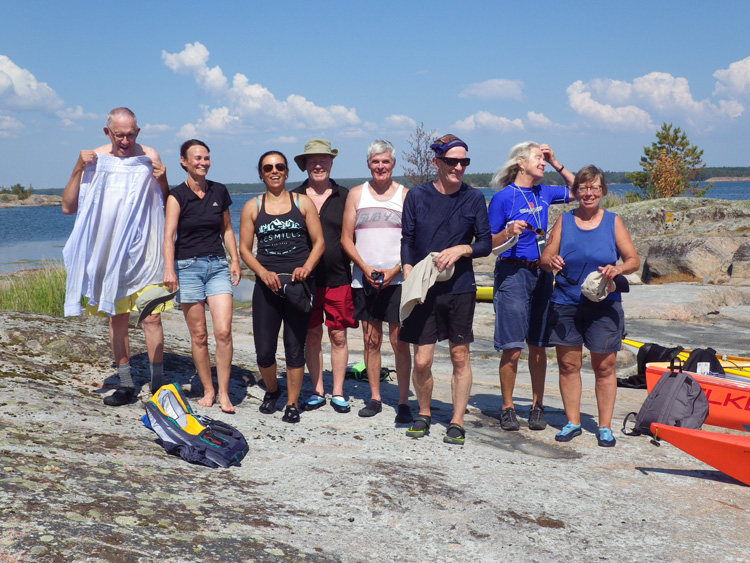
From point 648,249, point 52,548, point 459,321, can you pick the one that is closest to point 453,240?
point 459,321

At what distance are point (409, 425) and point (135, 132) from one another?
121 inches

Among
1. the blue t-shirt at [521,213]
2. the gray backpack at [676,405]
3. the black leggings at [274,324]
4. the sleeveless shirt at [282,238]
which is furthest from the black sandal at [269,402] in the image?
the gray backpack at [676,405]

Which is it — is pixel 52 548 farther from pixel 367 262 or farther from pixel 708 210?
pixel 708 210

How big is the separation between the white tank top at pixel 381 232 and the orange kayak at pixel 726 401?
8.93 ft

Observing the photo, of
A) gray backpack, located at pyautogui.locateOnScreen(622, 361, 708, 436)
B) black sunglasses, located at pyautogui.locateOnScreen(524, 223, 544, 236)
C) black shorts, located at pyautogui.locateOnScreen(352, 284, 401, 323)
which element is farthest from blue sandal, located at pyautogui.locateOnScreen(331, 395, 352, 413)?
gray backpack, located at pyautogui.locateOnScreen(622, 361, 708, 436)

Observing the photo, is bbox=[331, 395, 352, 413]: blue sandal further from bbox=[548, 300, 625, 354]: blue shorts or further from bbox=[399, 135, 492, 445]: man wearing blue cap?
bbox=[548, 300, 625, 354]: blue shorts

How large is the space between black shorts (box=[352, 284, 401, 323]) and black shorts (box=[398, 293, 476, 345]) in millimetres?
433

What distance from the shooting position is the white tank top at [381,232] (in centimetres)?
526

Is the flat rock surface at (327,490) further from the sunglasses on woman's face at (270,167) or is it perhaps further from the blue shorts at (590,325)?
the sunglasses on woman's face at (270,167)

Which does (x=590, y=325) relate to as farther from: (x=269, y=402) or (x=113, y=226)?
(x=113, y=226)

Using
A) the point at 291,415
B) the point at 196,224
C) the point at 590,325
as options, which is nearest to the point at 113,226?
the point at 196,224

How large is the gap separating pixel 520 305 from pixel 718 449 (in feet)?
5.49

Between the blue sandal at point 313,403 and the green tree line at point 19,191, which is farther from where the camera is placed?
the green tree line at point 19,191

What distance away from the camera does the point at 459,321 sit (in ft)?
15.7
